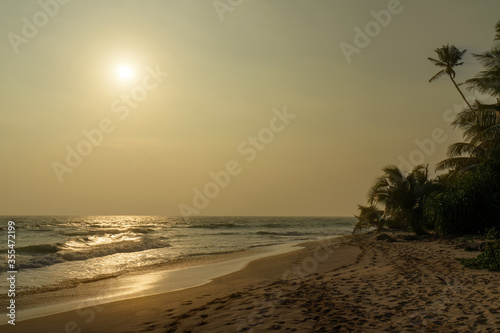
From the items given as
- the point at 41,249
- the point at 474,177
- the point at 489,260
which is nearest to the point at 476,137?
the point at 474,177

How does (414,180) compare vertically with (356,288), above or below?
above

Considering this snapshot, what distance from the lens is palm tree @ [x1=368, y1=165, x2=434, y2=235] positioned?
23625 millimetres

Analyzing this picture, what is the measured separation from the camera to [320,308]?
662 cm

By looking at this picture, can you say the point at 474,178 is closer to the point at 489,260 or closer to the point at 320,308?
the point at 489,260

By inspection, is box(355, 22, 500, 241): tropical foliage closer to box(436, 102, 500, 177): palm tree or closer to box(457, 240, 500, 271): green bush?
box(436, 102, 500, 177): palm tree

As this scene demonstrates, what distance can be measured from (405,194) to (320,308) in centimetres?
1973

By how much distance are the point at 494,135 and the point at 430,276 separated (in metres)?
12.5

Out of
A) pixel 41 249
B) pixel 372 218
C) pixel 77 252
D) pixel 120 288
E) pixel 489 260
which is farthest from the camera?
pixel 372 218

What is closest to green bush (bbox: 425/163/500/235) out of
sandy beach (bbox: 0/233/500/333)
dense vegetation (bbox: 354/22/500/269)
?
dense vegetation (bbox: 354/22/500/269)

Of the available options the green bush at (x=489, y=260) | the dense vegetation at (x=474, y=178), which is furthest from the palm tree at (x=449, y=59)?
the green bush at (x=489, y=260)

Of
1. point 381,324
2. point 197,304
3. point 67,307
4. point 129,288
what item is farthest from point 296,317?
point 129,288

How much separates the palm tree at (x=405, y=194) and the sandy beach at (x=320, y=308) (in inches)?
566

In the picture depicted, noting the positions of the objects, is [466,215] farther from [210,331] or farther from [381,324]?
[210,331]

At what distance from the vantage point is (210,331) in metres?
5.79
